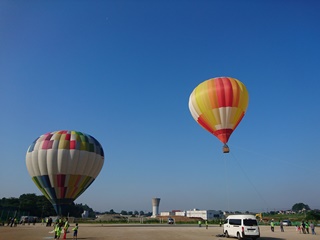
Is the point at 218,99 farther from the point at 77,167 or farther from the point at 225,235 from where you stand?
the point at 77,167

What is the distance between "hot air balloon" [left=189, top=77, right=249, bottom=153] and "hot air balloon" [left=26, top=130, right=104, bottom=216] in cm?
1943

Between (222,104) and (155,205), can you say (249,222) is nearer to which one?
(222,104)

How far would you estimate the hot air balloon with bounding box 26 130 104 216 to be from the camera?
131 feet

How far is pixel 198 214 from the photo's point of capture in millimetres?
125062

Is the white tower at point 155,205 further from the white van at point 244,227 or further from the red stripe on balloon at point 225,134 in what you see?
the white van at point 244,227

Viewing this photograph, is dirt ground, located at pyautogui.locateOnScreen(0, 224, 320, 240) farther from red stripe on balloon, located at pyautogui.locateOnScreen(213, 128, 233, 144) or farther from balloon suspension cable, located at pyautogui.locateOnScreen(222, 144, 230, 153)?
red stripe on balloon, located at pyautogui.locateOnScreen(213, 128, 233, 144)

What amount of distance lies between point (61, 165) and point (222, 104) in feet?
79.5

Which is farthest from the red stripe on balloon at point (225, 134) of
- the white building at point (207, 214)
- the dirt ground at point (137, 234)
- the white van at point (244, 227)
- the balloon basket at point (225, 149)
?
the white building at point (207, 214)

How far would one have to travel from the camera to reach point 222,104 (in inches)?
1240

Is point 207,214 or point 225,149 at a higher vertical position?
point 225,149

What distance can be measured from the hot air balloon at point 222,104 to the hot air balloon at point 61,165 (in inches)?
765

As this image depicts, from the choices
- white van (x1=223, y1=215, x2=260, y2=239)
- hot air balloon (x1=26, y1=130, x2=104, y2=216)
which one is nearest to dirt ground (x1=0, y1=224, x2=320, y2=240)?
white van (x1=223, y1=215, x2=260, y2=239)

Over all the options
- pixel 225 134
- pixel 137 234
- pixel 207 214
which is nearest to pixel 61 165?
pixel 137 234

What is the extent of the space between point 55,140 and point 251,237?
30.1 meters
